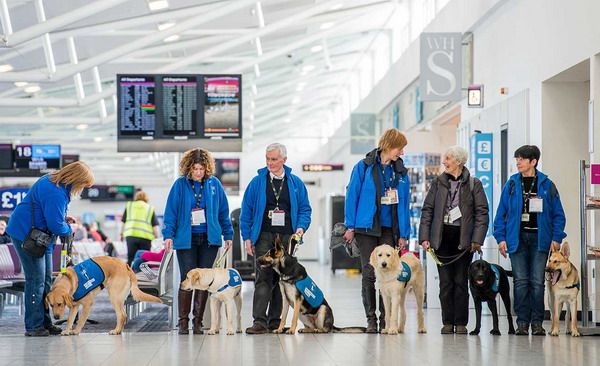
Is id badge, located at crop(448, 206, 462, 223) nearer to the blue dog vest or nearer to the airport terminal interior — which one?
the airport terminal interior

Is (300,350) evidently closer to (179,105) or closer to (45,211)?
(45,211)

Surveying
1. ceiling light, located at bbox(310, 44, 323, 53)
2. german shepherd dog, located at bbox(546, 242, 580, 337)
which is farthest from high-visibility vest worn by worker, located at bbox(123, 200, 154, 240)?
ceiling light, located at bbox(310, 44, 323, 53)

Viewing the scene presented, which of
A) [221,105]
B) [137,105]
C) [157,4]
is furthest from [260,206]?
[157,4]

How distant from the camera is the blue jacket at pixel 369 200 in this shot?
28.3 ft

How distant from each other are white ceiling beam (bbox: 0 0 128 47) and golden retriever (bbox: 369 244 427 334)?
7522 mm

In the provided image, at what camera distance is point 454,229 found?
344 inches

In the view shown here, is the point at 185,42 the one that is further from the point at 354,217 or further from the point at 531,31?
the point at 354,217

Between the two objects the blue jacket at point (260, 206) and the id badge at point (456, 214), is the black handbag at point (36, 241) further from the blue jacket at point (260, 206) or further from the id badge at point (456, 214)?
the id badge at point (456, 214)

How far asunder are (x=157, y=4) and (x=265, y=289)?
935 cm

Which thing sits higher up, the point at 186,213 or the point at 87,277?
the point at 186,213

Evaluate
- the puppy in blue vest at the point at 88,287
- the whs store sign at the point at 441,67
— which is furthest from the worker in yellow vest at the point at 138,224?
the puppy in blue vest at the point at 88,287

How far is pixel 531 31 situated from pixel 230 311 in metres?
5.02

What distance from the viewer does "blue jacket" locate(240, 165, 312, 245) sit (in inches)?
342

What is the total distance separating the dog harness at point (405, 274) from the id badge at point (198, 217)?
1.62 meters
